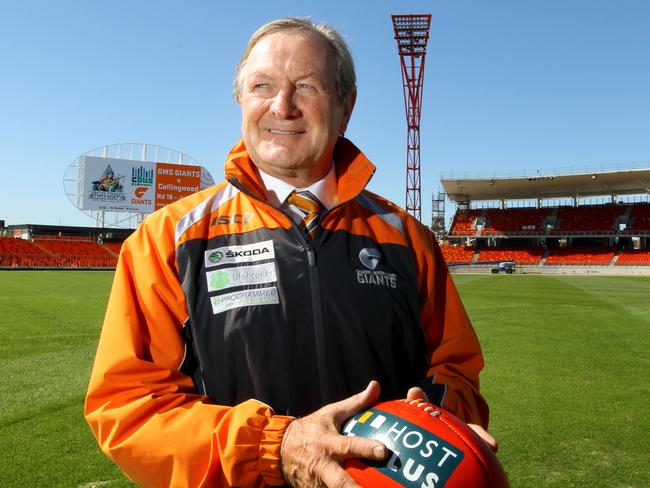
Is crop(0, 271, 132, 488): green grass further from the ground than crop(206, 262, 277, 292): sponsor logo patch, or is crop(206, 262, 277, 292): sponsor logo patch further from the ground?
crop(206, 262, 277, 292): sponsor logo patch

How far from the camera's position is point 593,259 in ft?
169

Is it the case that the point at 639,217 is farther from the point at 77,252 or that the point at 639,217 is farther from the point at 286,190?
the point at 286,190

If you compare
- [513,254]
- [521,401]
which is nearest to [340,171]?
[521,401]

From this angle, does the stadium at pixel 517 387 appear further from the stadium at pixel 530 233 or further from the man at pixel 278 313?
the stadium at pixel 530 233

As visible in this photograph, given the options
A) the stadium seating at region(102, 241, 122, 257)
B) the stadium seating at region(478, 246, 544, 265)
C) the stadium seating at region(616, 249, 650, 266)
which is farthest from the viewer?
the stadium seating at region(478, 246, 544, 265)

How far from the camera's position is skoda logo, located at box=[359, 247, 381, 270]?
6.12 ft

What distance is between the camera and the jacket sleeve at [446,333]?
1.97 meters

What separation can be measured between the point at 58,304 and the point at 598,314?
544 inches

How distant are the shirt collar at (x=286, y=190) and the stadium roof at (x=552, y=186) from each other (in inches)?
2167

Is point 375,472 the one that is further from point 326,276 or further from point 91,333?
point 91,333

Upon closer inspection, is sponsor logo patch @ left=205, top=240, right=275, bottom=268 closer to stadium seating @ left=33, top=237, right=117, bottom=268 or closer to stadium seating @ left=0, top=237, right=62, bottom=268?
stadium seating @ left=0, top=237, right=62, bottom=268

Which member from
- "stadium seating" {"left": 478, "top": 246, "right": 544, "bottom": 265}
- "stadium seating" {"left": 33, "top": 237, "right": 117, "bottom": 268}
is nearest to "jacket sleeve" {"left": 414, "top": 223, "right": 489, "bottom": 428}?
"stadium seating" {"left": 33, "top": 237, "right": 117, "bottom": 268}

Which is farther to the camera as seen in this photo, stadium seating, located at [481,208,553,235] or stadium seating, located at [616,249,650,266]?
stadium seating, located at [481,208,553,235]

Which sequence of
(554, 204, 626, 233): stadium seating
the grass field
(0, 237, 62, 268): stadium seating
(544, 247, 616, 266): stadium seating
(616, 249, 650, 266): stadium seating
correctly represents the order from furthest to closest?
(554, 204, 626, 233): stadium seating → (544, 247, 616, 266): stadium seating → (616, 249, 650, 266): stadium seating → (0, 237, 62, 268): stadium seating → the grass field
